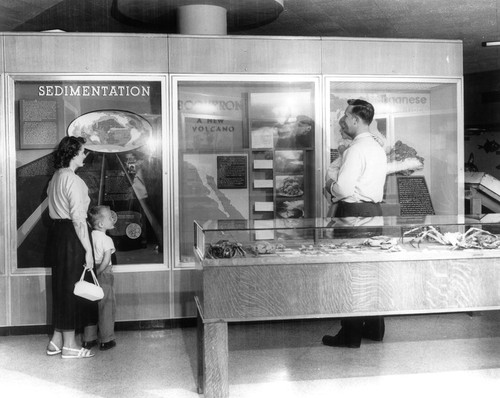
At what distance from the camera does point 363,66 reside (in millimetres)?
6277

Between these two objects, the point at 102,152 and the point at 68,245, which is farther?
the point at 102,152

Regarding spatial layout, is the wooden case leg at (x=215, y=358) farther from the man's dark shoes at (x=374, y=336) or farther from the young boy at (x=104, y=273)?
the man's dark shoes at (x=374, y=336)

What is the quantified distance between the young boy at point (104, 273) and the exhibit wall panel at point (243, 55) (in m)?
1.56

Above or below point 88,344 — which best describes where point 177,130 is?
above

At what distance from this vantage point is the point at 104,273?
A: 5.31 metres

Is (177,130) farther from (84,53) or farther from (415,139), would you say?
(415,139)

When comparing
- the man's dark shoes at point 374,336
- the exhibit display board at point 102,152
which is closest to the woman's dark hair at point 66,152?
the exhibit display board at point 102,152

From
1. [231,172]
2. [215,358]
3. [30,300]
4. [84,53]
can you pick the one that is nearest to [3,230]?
[30,300]

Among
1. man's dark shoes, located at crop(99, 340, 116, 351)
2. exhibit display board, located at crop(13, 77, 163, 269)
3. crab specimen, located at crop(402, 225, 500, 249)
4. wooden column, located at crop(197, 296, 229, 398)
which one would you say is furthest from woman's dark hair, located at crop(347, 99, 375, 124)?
man's dark shoes, located at crop(99, 340, 116, 351)

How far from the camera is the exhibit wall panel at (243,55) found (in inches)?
235

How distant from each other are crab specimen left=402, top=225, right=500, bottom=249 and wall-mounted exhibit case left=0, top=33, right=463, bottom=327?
1967 millimetres

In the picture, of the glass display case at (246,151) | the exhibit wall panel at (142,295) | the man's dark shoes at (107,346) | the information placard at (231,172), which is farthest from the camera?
the information placard at (231,172)

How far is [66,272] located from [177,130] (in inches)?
66.8

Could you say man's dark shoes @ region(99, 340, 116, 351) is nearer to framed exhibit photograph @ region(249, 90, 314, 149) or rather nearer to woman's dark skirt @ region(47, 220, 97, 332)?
woman's dark skirt @ region(47, 220, 97, 332)
